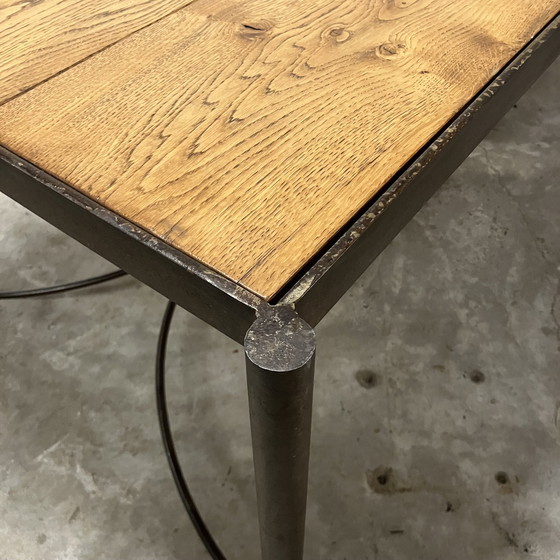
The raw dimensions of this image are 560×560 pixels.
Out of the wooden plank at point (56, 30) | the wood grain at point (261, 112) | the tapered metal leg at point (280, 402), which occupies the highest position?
the wooden plank at point (56, 30)

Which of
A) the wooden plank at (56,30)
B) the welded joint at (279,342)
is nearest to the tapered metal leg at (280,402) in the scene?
the welded joint at (279,342)

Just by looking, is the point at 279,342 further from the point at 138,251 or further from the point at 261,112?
the point at 261,112

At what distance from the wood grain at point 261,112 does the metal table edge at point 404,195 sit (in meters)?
0.01

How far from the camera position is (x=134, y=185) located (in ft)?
1.59

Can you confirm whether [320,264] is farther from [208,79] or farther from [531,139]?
[531,139]

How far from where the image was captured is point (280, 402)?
0.40 meters

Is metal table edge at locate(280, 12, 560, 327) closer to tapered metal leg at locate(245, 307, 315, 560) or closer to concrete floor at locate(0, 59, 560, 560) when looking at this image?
A: tapered metal leg at locate(245, 307, 315, 560)

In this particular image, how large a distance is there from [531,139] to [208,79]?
3.93 ft

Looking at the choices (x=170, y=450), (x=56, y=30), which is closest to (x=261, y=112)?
(x=56, y=30)

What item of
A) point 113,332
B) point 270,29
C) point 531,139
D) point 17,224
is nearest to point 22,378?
point 113,332

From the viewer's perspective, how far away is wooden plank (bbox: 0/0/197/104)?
A: 0.60 m

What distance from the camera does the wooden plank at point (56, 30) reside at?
597 mm

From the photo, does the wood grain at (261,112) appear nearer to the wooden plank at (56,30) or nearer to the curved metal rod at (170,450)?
the wooden plank at (56,30)

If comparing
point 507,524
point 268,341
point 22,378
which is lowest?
point 507,524
